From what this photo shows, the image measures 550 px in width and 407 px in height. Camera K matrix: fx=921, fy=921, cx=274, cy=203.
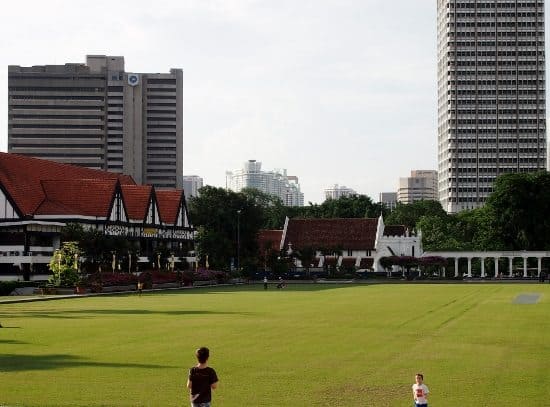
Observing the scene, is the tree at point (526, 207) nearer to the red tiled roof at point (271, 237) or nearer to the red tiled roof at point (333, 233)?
the red tiled roof at point (333, 233)

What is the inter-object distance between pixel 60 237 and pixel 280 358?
70.6 metres

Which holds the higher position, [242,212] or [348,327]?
[242,212]

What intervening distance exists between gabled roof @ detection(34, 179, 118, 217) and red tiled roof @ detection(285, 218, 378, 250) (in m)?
41.0

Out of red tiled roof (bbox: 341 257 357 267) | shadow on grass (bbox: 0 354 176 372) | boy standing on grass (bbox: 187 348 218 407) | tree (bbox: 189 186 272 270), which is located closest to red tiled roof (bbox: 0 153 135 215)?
tree (bbox: 189 186 272 270)

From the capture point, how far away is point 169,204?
118688mm

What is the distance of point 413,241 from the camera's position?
137 m

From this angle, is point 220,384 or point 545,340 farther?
point 545,340

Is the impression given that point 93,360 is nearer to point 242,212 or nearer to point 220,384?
point 220,384

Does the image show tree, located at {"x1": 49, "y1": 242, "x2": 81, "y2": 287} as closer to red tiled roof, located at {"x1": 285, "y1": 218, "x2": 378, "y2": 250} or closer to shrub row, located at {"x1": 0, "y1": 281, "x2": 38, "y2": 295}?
shrub row, located at {"x1": 0, "y1": 281, "x2": 38, "y2": 295}

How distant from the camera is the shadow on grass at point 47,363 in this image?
75.8ft

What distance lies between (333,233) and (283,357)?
115170 mm

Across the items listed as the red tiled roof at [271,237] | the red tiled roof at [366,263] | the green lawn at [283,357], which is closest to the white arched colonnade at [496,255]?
the red tiled roof at [366,263]

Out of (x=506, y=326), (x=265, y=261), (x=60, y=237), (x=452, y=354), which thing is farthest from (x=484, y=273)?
(x=452, y=354)

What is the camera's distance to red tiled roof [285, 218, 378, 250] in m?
137
